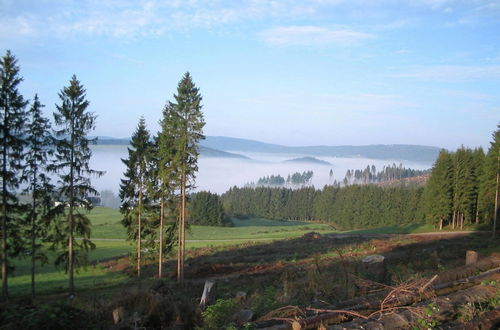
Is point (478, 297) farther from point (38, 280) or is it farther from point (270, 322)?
point (38, 280)

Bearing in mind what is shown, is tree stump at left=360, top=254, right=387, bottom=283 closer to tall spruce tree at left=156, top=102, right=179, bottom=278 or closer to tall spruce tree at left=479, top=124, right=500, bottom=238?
tall spruce tree at left=156, top=102, right=179, bottom=278

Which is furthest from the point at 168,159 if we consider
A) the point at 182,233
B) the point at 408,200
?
the point at 408,200

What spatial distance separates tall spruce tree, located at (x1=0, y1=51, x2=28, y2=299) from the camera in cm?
1973

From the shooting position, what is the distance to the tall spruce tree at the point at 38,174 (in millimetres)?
21672

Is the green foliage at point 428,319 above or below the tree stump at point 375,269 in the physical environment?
above

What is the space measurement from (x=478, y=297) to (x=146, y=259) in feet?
85.3

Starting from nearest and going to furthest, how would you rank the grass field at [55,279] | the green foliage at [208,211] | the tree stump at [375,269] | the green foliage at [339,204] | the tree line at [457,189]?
1. the tree stump at [375,269]
2. the grass field at [55,279]
3. the tree line at [457,189]
4. the green foliage at [339,204]
5. the green foliage at [208,211]

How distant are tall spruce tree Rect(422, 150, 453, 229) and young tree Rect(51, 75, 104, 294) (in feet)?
178

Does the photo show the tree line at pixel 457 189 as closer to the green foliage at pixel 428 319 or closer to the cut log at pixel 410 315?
the cut log at pixel 410 315

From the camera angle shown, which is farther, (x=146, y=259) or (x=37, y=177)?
(x=146, y=259)

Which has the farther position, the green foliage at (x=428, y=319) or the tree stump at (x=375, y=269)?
the tree stump at (x=375, y=269)

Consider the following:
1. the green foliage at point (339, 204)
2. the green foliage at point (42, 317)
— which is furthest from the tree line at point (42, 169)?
the green foliage at point (339, 204)

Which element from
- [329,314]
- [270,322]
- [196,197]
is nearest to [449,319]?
[329,314]

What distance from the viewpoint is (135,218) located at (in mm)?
28656
